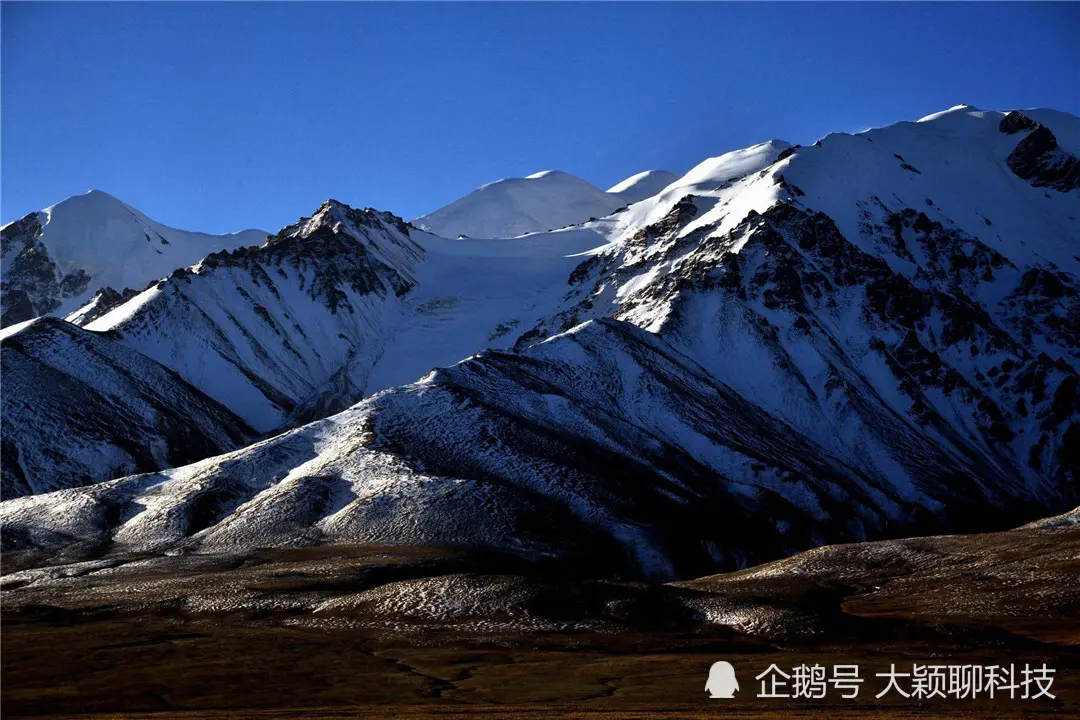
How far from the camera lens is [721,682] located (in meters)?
65.6

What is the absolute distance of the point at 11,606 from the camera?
107875mm

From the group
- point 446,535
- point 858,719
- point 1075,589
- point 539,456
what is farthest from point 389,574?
point 858,719

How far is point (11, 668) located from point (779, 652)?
163ft

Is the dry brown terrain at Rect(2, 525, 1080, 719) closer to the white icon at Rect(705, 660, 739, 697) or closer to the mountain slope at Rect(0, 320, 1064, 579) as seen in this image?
the white icon at Rect(705, 660, 739, 697)

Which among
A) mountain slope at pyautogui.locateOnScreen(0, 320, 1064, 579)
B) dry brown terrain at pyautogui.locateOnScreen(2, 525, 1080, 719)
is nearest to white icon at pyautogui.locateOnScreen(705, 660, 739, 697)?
dry brown terrain at pyautogui.locateOnScreen(2, 525, 1080, 719)

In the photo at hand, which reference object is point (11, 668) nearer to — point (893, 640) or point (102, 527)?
point (893, 640)

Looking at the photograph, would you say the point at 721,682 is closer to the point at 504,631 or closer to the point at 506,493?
the point at 504,631

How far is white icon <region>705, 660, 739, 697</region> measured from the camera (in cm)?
6388

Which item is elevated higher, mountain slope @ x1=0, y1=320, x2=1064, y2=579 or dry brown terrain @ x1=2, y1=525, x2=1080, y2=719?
mountain slope @ x1=0, y1=320, x2=1064, y2=579

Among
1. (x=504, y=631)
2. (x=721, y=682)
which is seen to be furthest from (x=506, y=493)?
(x=721, y=682)

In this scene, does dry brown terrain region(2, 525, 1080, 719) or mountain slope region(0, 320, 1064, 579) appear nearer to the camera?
dry brown terrain region(2, 525, 1080, 719)

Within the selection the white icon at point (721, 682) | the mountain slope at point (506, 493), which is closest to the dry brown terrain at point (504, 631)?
the white icon at point (721, 682)

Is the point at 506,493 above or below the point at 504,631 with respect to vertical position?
above

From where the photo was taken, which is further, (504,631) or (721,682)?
(504,631)
